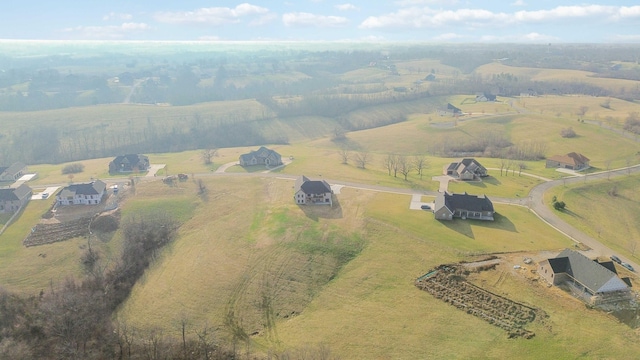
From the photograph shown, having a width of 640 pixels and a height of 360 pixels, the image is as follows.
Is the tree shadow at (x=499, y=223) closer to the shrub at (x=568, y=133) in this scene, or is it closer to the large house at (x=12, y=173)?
the shrub at (x=568, y=133)

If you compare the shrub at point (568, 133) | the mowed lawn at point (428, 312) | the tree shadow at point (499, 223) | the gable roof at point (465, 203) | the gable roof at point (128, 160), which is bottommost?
the mowed lawn at point (428, 312)

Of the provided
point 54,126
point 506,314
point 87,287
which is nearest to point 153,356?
point 87,287

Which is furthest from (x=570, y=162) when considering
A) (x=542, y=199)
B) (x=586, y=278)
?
(x=586, y=278)

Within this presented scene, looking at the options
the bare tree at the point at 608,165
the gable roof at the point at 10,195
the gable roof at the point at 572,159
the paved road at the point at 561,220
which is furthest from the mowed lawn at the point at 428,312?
the gable roof at the point at 10,195

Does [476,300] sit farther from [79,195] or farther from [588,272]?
[79,195]

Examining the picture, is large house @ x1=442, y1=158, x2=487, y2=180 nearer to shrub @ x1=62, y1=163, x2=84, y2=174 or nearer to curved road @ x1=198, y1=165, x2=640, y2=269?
curved road @ x1=198, y1=165, x2=640, y2=269
